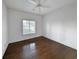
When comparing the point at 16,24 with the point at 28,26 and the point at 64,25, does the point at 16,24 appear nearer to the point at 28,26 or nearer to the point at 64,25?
the point at 28,26

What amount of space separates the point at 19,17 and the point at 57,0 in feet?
9.53

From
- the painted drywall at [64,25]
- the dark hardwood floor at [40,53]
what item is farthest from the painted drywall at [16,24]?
the painted drywall at [64,25]

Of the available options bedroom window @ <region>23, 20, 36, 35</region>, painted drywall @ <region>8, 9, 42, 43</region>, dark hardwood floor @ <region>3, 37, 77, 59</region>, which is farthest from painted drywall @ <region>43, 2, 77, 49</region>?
painted drywall @ <region>8, 9, 42, 43</region>

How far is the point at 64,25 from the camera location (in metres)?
3.90

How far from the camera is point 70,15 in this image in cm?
350

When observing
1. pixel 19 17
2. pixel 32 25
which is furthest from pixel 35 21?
pixel 19 17

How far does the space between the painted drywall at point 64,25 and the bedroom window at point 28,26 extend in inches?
52.8

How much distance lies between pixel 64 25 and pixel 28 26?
2936 millimetres

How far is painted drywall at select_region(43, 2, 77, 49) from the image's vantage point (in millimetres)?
3324

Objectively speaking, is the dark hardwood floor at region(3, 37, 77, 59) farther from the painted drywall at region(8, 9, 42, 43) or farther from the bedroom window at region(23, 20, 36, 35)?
the bedroom window at region(23, 20, 36, 35)

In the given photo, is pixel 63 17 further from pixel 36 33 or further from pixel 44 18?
pixel 36 33

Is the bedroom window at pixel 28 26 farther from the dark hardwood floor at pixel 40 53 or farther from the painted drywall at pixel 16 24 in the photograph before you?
the dark hardwood floor at pixel 40 53

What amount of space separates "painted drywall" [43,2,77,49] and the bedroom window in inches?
52.8

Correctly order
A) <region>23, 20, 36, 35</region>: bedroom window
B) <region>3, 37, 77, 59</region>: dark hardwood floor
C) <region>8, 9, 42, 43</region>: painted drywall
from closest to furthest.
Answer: <region>3, 37, 77, 59</region>: dark hardwood floor
<region>8, 9, 42, 43</region>: painted drywall
<region>23, 20, 36, 35</region>: bedroom window
